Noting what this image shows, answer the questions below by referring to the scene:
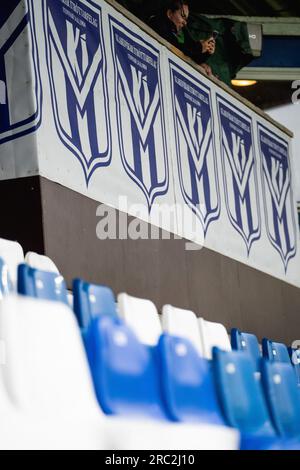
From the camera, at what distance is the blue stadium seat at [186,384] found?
2.08 m

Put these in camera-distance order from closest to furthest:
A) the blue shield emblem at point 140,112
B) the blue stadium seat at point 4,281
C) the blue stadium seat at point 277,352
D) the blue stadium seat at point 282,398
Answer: the blue stadium seat at point 4,281, the blue stadium seat at point 282,398, the blue stadium seat at point 277,352, the blue shield emblem at point 140,112

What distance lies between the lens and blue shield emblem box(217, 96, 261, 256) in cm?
555

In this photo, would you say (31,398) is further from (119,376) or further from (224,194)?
(224,194)

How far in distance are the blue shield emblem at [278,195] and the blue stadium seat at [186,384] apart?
389 centimetres

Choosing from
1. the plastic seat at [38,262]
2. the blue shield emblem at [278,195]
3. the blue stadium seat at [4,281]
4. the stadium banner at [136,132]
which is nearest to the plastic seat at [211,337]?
the plastic seat at [38,262]

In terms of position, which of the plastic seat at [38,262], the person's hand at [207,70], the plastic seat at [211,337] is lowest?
the plastic seat at [211,337]

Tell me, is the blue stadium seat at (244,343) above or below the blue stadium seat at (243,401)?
above

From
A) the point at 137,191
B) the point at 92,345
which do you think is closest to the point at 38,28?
the point at 137,191

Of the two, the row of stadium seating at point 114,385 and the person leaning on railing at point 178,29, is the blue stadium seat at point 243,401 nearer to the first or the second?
the row of stadium seating at point 114,385

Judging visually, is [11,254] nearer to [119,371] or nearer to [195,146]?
[119,371]

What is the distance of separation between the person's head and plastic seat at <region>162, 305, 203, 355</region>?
251 centimetres

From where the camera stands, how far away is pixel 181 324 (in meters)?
3.20

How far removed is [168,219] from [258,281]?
4.23 feet

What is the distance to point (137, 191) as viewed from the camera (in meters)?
4.45
